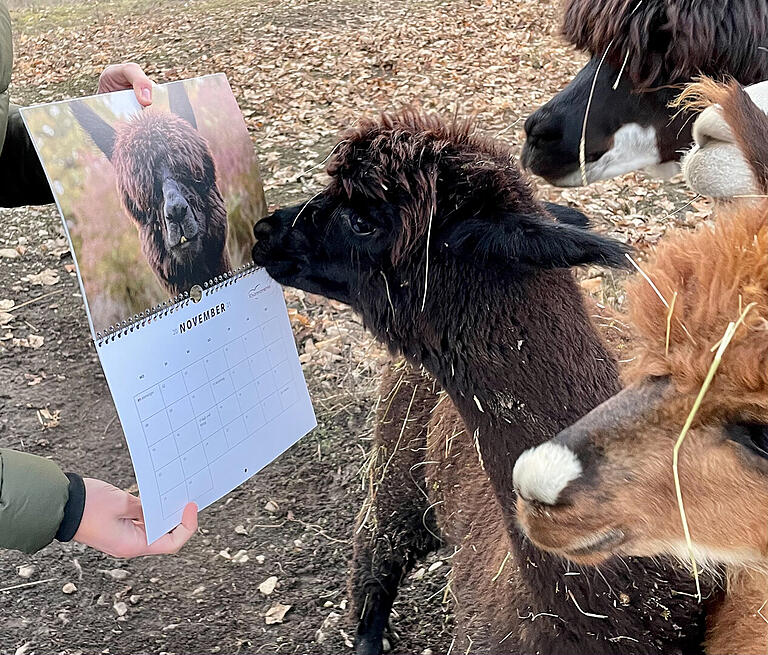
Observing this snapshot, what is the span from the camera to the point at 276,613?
124 inches

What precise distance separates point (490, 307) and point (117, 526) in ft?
3.59

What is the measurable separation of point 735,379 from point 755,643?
0.92 metres

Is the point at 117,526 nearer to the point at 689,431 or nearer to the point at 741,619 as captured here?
the point at 689,431

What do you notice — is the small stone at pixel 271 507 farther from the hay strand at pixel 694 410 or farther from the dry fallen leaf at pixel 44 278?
the dry fallen leaf at pixel 44 278

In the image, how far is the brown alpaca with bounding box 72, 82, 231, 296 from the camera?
1.93 meters

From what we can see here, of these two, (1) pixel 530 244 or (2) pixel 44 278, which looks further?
(2) pixel 44 278

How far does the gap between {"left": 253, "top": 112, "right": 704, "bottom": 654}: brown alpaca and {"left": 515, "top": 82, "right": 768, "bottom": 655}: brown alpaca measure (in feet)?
1.41

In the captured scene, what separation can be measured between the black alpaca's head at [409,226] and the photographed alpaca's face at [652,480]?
0.58 metres

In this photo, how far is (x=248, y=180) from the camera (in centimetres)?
232

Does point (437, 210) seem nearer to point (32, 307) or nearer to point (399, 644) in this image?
point (399, 644)

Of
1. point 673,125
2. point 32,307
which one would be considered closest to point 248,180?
point 673,125

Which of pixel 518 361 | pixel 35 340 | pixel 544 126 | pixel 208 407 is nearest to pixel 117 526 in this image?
pixel 208 407

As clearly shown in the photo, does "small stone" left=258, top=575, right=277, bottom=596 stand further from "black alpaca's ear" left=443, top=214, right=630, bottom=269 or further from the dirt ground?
"black alpaca's ear" left=443, top=214, right=630, bottom=269

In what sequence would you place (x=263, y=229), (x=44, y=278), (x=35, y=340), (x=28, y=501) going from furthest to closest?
(x=44, y=278)
(x=35, y=340)
(x=263, y=229)
(x=28, y=501)
